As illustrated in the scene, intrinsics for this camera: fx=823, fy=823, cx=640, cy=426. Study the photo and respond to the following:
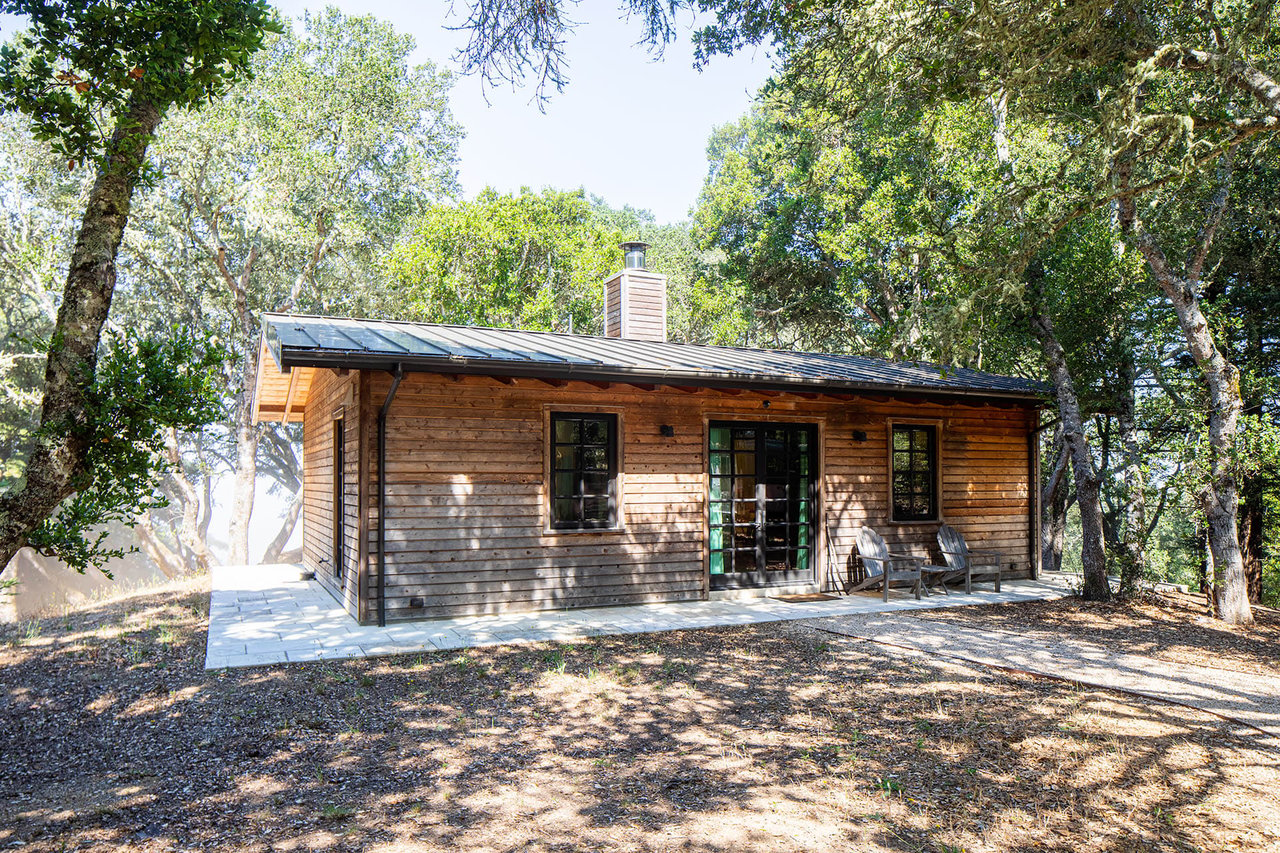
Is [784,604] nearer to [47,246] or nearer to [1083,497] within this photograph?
[1083,497]

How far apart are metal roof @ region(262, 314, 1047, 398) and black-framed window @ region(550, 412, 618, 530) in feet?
2.37

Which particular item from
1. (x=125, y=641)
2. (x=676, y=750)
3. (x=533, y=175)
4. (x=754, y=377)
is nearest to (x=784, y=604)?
(x=754, y=377)

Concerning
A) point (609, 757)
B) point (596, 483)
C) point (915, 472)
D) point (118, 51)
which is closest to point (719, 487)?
point (596, 483)

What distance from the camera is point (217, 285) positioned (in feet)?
63.8

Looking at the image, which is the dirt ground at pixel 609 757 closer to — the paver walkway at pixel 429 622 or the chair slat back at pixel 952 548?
the paver walkway at pixel 429 622

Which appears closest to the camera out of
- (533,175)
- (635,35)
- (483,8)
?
(483,8)

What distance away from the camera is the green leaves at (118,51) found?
11.8 feet

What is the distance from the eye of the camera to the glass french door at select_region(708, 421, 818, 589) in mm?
9352

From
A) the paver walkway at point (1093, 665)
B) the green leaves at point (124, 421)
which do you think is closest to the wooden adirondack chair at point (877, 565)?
the paver walkway at point (1093, 665)

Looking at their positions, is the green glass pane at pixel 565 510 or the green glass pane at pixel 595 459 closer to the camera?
the green glass pane at pixel 565 510

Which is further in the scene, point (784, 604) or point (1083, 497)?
point (1083, 497)

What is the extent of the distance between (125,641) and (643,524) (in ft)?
16.1

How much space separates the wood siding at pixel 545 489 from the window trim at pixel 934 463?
0.05 meters

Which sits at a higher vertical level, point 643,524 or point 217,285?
point 217,285
